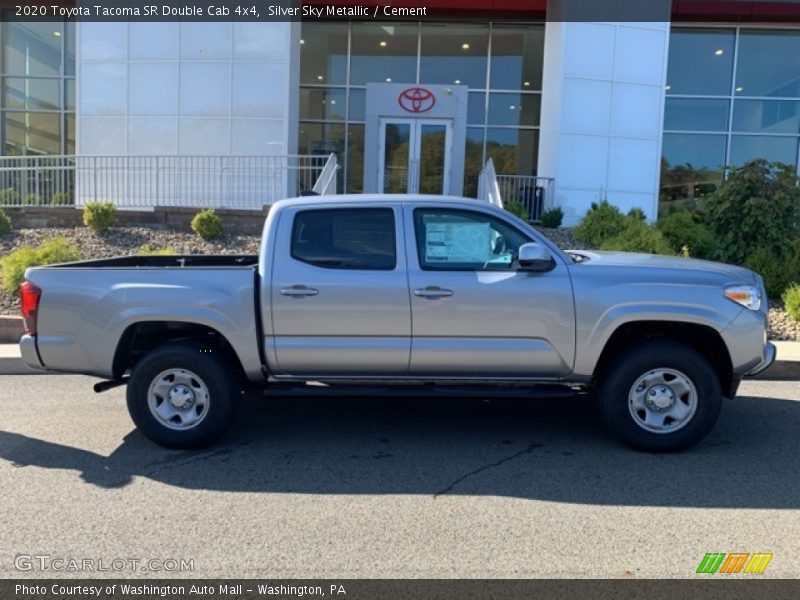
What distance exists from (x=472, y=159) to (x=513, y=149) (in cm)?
132

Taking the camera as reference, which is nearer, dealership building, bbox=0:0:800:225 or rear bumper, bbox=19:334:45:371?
rear bumper, bbox=19:334:45:371

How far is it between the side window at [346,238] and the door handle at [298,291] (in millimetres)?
220

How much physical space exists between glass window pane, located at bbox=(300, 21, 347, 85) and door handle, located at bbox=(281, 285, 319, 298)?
16.2m

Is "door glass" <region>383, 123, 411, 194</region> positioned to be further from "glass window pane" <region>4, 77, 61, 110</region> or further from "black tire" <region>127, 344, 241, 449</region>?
"black tire" <region>127, 344, 241, 449</region>

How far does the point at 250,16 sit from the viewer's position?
17172 millimetres

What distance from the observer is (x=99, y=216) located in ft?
41.9

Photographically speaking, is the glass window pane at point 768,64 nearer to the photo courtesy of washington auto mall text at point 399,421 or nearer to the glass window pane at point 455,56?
the glass window pane at point 455,56

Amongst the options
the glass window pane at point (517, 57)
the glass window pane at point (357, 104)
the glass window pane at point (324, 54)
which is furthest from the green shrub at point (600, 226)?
the glass window pane at point (324, 54)

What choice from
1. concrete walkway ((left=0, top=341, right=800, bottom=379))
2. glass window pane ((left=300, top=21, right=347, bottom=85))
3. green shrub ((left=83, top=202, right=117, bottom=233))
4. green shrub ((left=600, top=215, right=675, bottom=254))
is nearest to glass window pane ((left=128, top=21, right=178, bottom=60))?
glass window pane ((left=300, top=21, right=347, bottom=85))

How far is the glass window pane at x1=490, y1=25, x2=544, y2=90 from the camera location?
63.6 feet

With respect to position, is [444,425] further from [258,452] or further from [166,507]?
[166,507]

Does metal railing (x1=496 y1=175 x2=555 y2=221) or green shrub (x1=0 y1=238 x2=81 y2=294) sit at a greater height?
metal railing (x1=496 y1=175 x2=555 y2=221)

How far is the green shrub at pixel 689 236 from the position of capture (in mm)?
11695

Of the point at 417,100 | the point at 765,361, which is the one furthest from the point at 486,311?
the point at 417,100
